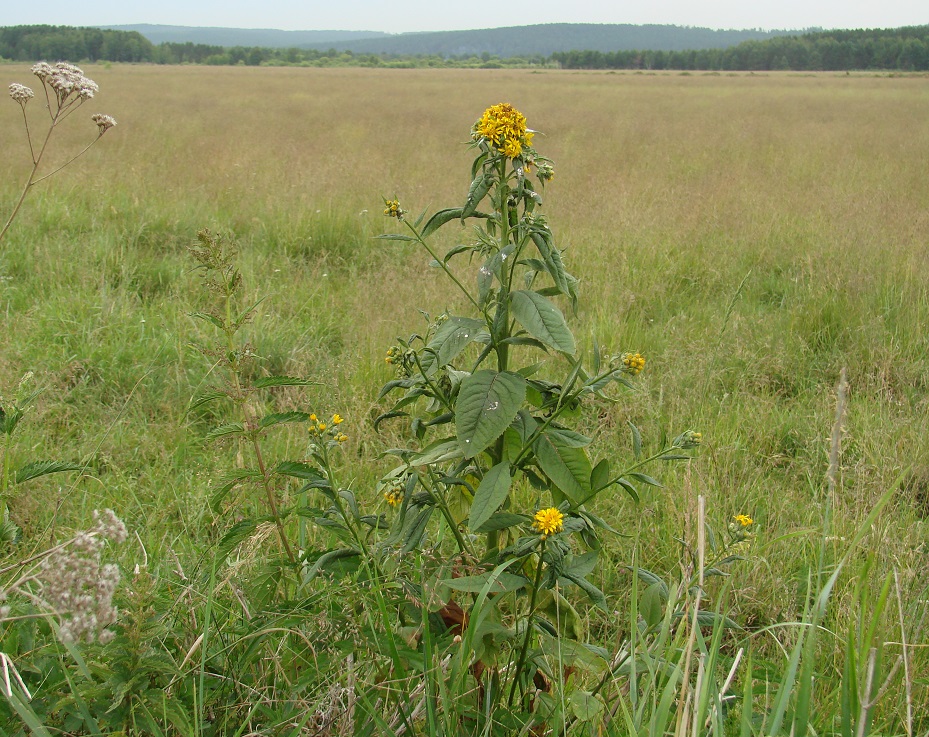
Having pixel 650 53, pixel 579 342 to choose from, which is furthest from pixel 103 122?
pixel 650 53

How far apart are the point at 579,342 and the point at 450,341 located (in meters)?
2.47

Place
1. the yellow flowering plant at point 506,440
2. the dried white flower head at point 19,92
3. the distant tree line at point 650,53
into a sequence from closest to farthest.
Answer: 1. the yellow flowering plant at point 506,440
2. the dried white flower head at point 19,92
3. the distant tree line at point 650,53

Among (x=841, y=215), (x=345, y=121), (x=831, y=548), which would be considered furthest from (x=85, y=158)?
(x=831, y=548)

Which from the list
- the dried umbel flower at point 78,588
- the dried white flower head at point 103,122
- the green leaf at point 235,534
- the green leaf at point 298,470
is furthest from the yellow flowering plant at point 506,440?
the dried white flower head at point 103,122

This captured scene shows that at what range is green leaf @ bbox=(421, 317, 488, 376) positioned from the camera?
1.29 m

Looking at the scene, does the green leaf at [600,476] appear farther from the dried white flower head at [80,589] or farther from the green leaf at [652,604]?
the dried white flower head at [80,589]

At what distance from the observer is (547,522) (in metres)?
1.10

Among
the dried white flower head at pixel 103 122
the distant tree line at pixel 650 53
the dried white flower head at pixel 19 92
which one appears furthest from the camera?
the distant tree line at pixel 650 53

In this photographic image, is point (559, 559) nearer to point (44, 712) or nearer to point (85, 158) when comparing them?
point (44, 712)

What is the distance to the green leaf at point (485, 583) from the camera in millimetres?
1176

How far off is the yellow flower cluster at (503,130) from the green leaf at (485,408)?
40 centimetres

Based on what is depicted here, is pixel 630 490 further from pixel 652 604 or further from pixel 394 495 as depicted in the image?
pixel 394 495

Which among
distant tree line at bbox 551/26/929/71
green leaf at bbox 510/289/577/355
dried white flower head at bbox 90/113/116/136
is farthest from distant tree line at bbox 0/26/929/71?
green leaf at bbox 510/289/577/355

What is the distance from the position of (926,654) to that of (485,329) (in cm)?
142
